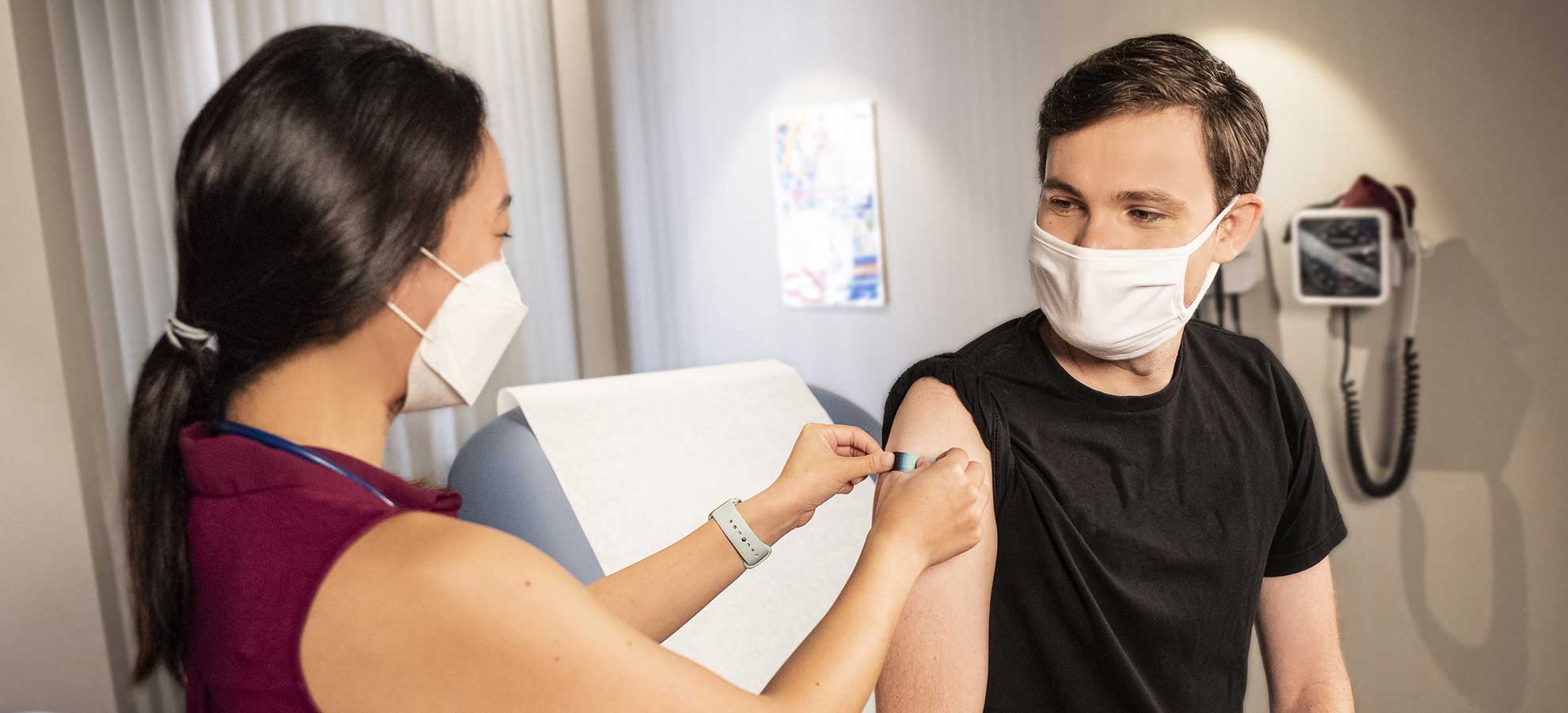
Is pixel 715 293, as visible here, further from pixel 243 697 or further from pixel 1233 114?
pixel 243 697

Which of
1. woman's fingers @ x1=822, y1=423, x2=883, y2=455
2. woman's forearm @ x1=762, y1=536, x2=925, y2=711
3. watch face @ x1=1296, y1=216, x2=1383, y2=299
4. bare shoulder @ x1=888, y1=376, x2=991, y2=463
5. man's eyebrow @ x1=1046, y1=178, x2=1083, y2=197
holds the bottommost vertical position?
woman's forearm @ x1=762, y1=536, x2=925, y2=711

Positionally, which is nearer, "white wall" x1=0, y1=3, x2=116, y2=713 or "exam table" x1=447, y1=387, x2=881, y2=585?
"exam table" x1=447, y1=387, x2=881, y2=585

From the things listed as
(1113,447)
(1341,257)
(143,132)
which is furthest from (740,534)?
(143,132)

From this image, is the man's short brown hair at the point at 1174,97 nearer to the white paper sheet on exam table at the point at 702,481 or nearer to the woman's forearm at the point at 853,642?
the woman's forearm at the point at 853,642

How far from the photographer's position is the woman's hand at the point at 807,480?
1.26 metres

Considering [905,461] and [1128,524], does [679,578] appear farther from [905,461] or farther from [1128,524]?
[1128,524]

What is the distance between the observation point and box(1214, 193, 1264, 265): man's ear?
132 centimetres

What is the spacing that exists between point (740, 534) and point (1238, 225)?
687mm

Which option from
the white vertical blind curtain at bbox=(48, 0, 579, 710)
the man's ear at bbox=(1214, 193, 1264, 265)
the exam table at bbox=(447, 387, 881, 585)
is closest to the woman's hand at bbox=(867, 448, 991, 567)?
the man's ear at bbox=(1214, 193, 1264, 265)

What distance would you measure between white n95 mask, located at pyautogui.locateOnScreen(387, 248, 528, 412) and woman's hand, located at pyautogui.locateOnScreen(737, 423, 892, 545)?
1.10ft

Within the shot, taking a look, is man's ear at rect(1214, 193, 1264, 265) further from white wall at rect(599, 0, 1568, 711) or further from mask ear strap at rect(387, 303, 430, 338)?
white wall at rect(599, 0, 1568, 711)

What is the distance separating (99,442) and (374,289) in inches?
93.3

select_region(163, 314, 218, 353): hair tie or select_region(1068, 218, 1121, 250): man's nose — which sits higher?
select_region(1068, 218, 1121, 250): man's nose

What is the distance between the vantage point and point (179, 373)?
3.07ft
